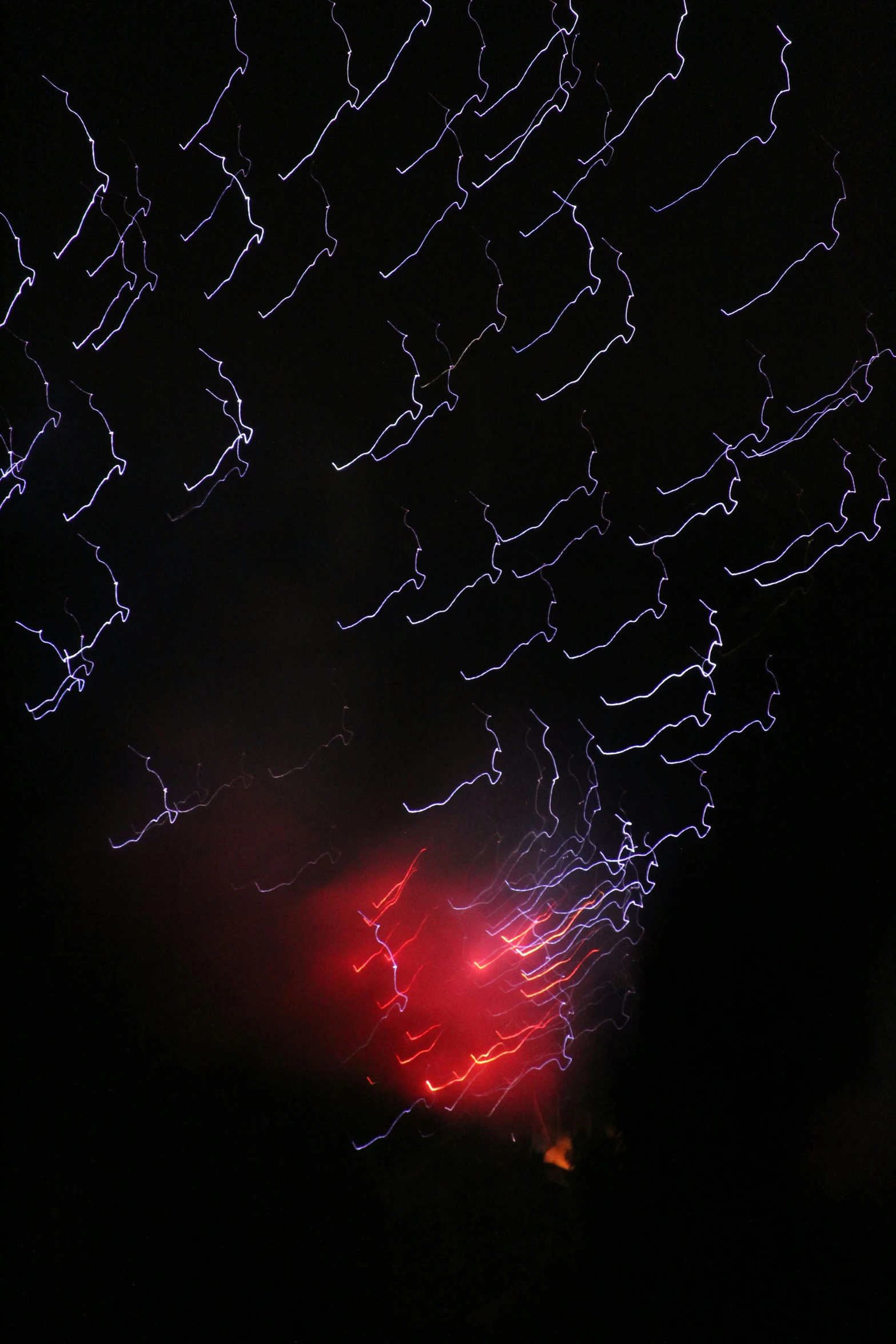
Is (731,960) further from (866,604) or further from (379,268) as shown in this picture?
(379,268)

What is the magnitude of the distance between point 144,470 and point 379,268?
56 centimetres

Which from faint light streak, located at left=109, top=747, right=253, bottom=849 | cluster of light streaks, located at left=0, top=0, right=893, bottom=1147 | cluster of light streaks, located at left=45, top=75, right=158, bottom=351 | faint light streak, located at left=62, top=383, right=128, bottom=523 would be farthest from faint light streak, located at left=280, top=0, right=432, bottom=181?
faint light streak, located at left=109, top=747, right=253, bottom=849

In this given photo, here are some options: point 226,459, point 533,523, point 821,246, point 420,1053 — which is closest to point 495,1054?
point 420,1053

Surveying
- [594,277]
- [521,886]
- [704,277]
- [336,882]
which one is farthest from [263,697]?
[704,277]

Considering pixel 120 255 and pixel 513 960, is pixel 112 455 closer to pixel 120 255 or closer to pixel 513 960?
pixel 120 255

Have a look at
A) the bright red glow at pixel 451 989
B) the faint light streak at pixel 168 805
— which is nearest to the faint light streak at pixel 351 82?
the faint light streak at pixel 168 805

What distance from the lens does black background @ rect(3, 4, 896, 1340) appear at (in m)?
1.65

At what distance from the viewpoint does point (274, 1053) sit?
5.53 ft

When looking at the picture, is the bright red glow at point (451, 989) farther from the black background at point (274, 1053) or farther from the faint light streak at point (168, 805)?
the faint light streak at point (168, 805)

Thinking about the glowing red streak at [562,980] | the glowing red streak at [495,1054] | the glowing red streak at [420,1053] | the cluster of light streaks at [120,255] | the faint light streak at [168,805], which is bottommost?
the glowing red streak at [495,1054]

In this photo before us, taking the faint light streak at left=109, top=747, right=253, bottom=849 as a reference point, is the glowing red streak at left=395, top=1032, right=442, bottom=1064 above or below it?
below

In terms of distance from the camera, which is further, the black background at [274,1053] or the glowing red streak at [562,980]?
the glowing red streak at [562,980]

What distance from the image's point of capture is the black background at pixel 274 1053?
64.8 inches

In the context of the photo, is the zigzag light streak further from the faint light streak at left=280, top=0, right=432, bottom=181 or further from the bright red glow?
the bright red glow
